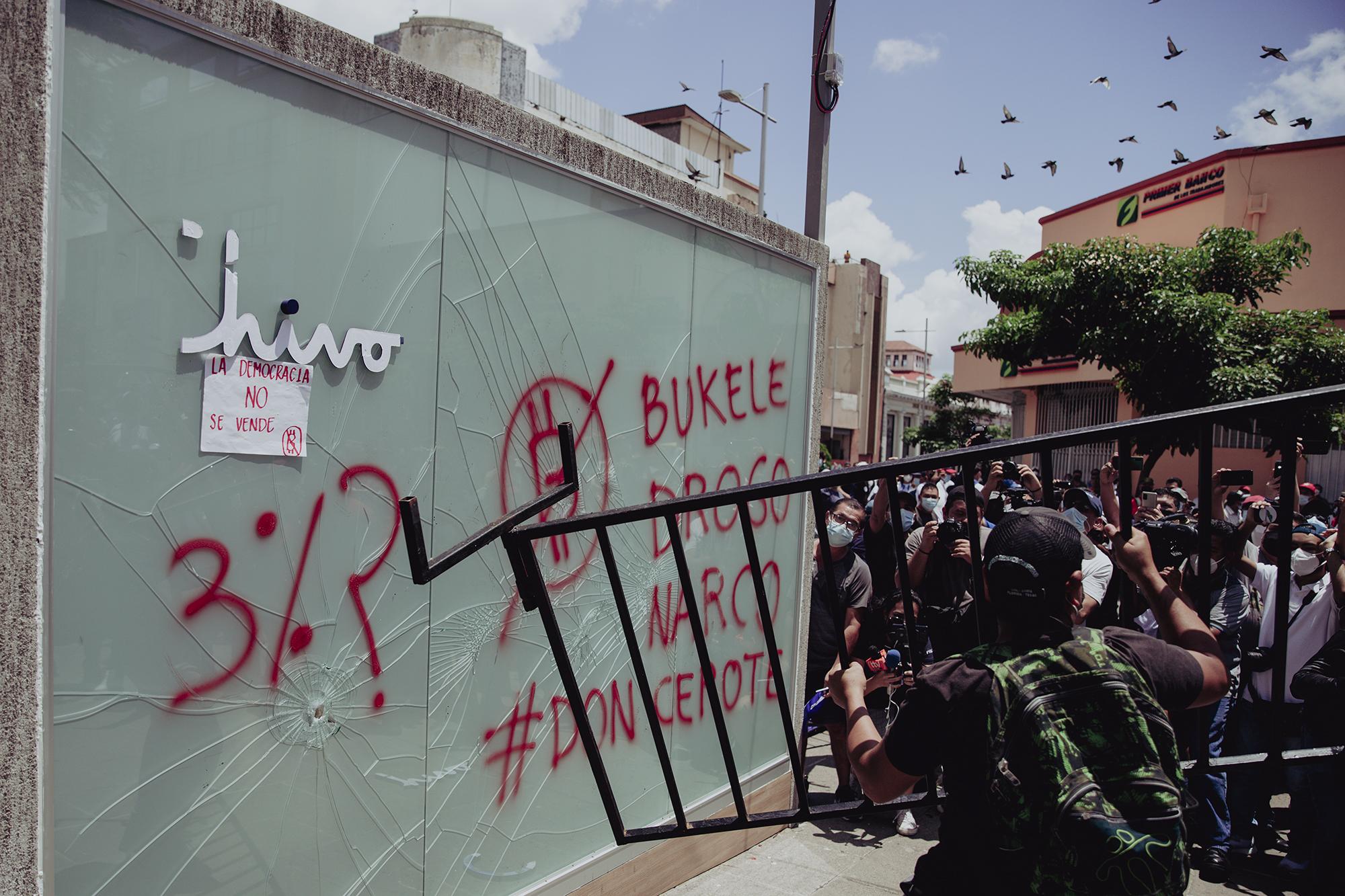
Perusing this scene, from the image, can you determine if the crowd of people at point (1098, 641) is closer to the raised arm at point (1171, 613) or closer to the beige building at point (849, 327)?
the raised arm at point (1171, 613)

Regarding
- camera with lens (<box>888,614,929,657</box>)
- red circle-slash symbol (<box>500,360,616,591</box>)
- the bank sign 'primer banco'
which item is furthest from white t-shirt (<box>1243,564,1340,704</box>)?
the bank sign 'primer banco'

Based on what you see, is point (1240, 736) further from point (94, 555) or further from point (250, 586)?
point (94, 555)

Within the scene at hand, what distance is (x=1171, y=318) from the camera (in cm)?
1648

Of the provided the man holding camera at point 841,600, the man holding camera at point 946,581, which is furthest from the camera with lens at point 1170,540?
the man holding camera at point 841,600

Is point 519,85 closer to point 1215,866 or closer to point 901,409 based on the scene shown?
point 1215,866

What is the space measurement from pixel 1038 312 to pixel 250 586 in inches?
711

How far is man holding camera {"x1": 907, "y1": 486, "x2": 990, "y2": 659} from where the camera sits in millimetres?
3322

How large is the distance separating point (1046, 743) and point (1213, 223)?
1014 inches

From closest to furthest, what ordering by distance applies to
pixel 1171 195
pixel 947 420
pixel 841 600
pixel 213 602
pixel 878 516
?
pixel 213 602 → pixel 841 600 → pixel 878 516 → pixel 1171 195 → pixel 947 420

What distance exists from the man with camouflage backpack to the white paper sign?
180 cm

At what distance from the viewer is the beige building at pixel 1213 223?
71.7ft

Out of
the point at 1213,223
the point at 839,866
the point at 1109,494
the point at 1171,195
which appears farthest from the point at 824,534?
the point at 1171,195

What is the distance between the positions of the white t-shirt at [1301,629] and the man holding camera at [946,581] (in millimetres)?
1595

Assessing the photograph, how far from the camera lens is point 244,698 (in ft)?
9.34
